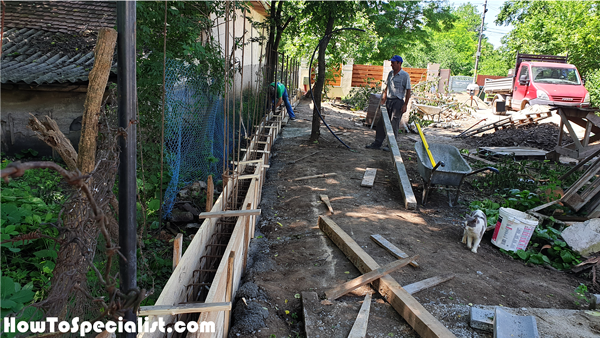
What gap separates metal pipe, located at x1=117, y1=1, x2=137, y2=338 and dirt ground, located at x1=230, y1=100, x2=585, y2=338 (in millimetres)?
1610

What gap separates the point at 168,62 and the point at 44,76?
4.02m

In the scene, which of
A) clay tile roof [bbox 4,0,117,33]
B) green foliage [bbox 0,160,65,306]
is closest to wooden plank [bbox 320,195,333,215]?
green foliage [bbox 0,160,65,306]

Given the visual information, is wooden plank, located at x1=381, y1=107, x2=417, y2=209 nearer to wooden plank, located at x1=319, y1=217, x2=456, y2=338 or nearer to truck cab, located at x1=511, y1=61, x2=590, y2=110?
wooden plank, located at x1=319, y1=217, x2=456, y2=338

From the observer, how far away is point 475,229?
4359mm

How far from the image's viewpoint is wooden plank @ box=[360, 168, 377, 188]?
644 cm

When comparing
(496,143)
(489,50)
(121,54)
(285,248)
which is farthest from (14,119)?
(489,50)

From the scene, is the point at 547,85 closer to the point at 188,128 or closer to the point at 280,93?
the point at 280,93

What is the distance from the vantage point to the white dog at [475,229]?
434 centimetres

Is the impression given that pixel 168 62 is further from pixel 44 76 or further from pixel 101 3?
pixel 101 3

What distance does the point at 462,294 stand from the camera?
3.49 m

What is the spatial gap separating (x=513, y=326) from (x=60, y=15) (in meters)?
11.5

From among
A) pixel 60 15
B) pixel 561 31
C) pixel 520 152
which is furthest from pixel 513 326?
pixel 561 31

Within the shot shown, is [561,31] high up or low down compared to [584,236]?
up

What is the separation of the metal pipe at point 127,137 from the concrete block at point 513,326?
2.52 m
